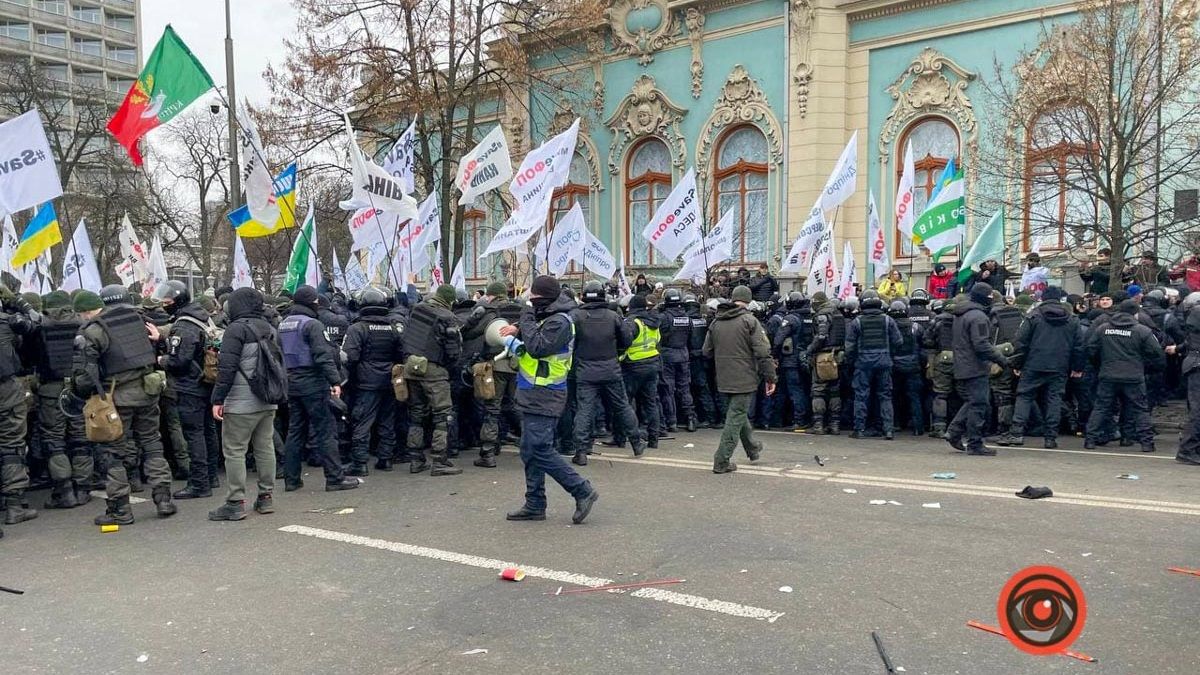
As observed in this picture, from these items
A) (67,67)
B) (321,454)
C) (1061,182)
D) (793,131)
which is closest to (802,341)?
(1061,182)

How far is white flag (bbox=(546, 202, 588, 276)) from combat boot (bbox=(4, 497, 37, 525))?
27.4 feet

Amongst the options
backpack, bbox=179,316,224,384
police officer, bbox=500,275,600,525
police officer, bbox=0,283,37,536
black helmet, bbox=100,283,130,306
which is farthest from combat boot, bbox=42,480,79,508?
police officer, bbox=500,275,600,525

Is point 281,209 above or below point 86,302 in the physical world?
above

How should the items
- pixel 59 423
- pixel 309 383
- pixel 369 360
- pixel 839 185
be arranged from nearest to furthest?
1. pixel 59 423
2. pixel 309 383
3. pixel 369 360
4. pixel 839 185

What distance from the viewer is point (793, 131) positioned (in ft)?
72.4

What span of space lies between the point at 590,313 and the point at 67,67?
81.1 metres

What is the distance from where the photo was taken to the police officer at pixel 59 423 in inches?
320

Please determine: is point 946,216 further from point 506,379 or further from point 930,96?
point 506,379

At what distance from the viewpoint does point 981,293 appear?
1025 cm

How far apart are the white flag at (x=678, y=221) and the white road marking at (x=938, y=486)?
5.44 metres

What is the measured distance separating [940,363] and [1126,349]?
2.01 metres

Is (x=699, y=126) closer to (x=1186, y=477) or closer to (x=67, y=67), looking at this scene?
(x=1186, y=477)

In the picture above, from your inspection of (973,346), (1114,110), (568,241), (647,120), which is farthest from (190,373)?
(647,120)

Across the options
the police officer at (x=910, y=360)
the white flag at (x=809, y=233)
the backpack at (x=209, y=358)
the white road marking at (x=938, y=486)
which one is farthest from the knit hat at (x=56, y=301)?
the white flag at (x=809, y=233)
